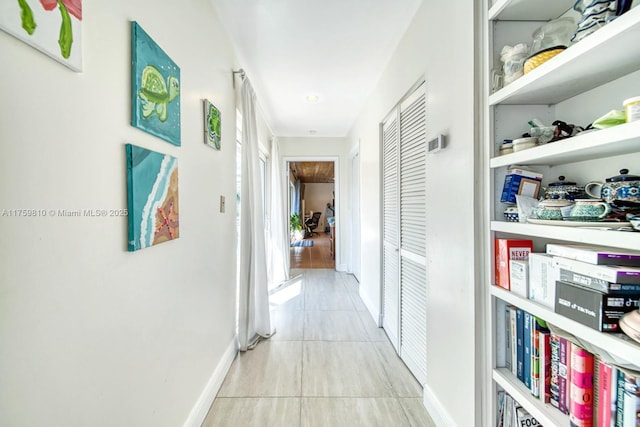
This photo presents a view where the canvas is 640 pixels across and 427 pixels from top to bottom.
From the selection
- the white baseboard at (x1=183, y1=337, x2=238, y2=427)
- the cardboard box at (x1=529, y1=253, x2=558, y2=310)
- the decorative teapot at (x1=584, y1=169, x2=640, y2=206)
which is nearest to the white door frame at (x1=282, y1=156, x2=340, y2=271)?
the white baseboard at (x1=183, y1=337, x2=238, y2=427)

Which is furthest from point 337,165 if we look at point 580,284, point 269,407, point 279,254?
point 580,284

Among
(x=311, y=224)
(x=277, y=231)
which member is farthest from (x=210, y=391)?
(x=311, y=224)

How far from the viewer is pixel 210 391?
1704 millimetres

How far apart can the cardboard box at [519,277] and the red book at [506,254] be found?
2 cm

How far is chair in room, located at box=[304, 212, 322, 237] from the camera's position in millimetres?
11498

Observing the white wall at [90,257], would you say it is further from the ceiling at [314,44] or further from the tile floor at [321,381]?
the ceiling at [314,44]

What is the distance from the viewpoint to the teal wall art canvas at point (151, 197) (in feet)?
3.15

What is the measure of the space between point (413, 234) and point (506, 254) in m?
0.93

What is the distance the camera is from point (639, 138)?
64 cm

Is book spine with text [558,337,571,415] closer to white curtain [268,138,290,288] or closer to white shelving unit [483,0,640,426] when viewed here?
white shelving unit [483,0,640,426]

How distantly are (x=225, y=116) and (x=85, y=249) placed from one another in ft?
5.26

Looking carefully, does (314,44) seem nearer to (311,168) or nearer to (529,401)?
(529,401)

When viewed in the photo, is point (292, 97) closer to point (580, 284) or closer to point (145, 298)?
point (145, 298)

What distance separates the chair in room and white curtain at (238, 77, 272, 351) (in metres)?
8.71
